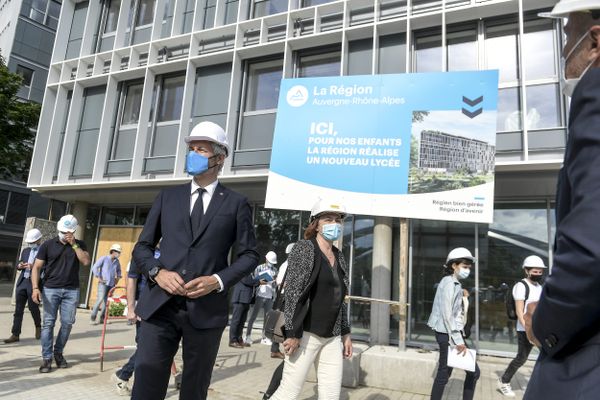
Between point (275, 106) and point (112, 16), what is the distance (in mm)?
8016

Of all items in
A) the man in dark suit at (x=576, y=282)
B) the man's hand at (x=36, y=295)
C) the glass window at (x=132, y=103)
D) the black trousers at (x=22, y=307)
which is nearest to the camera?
the man in dark suit at (x=576, y=282)

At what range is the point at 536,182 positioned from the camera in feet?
30.0

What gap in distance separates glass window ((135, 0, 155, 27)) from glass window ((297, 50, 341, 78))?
6.15 m

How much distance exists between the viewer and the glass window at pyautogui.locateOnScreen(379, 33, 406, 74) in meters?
10.5

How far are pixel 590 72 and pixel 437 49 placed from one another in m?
10.2

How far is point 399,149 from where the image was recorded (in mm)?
8086

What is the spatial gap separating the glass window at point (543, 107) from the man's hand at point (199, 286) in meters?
8.69

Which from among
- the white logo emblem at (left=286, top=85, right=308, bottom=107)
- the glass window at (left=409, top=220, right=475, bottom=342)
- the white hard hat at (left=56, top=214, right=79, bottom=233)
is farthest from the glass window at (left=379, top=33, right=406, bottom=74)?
the white hard hat at (left=56, top=214, right=79, bottom=233)

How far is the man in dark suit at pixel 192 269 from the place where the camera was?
253cm

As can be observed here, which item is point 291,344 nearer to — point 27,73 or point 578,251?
point 578,251

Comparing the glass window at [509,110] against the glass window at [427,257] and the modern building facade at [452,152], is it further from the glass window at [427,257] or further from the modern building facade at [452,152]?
the glass window at [427,257]

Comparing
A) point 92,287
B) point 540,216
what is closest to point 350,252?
point 540,216

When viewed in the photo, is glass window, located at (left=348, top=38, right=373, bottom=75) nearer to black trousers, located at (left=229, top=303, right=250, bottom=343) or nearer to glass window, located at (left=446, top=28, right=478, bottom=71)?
glass window, located at (left=446, top=28, right=478, bottom=71)

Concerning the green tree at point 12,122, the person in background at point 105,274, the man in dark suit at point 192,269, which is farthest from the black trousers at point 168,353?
the green tree at point 12,122
